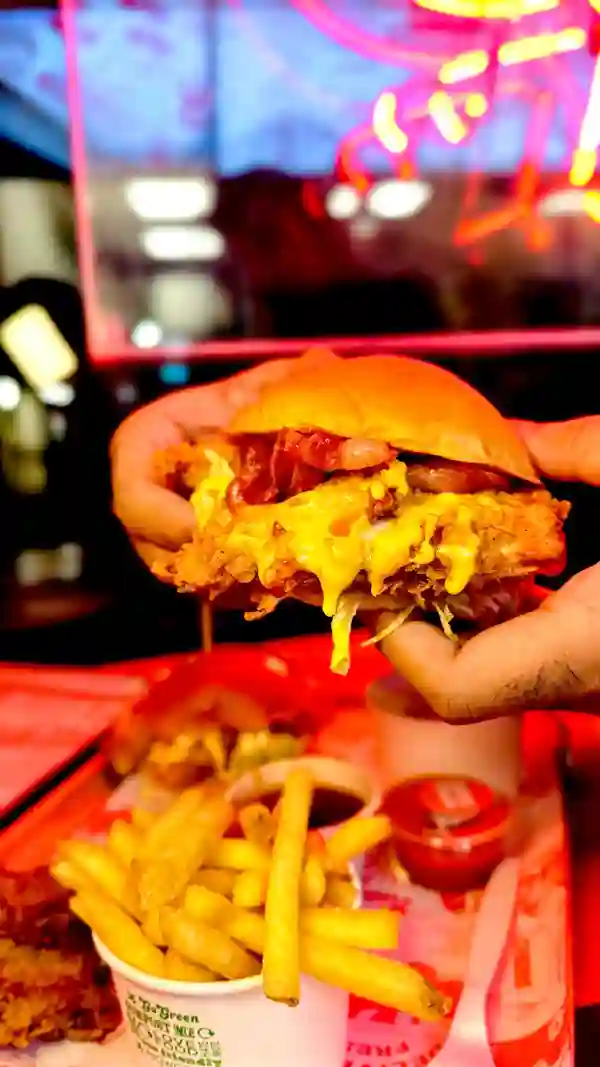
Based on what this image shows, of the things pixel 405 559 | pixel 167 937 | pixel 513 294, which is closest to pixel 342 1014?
pixel 167 937

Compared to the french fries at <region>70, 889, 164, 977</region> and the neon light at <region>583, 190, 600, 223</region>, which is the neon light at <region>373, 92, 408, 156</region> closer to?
the neon light at <region>583, 190, 600, 223</region>

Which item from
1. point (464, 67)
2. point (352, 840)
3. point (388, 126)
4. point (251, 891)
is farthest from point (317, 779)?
point (464, 67)

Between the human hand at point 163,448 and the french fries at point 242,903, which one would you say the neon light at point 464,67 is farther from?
the french fries at point 242,903

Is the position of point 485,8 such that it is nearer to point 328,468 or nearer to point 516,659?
point 328,468

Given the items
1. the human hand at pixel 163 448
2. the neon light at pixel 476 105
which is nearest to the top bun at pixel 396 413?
the human hand at pixel 163 448

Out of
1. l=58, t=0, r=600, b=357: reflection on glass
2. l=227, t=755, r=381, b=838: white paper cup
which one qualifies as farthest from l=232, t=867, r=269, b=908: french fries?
l=58, t=0, r=600, b=357: reflection on glass
